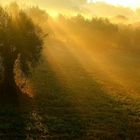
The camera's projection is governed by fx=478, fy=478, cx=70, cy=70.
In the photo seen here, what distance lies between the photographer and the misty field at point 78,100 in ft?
138

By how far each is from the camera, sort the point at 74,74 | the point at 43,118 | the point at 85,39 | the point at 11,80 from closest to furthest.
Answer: the point at 43,118 → the point at 11,80 → the point at 74,74 → the point at 85,39

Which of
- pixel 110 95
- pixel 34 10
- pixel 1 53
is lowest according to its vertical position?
pixel 110 95

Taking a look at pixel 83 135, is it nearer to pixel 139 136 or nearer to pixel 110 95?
pixel 139 136

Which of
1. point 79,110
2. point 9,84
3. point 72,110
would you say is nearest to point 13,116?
point 72,110

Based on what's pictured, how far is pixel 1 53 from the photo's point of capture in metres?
55.2

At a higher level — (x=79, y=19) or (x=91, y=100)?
(x=79, y=19)

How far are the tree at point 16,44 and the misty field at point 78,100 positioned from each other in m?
2.70

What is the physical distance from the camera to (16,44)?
56.2m

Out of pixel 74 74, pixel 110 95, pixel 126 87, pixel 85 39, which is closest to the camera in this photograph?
pixel 110 95

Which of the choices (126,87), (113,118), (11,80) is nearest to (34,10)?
(126,87)

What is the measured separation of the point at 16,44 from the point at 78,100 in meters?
9.80

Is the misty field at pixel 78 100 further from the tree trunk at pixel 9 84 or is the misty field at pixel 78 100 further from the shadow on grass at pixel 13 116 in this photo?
the tree trunk at pixel 9 84

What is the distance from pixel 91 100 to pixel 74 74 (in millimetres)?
23926

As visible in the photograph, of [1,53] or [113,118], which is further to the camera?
[1,53]
